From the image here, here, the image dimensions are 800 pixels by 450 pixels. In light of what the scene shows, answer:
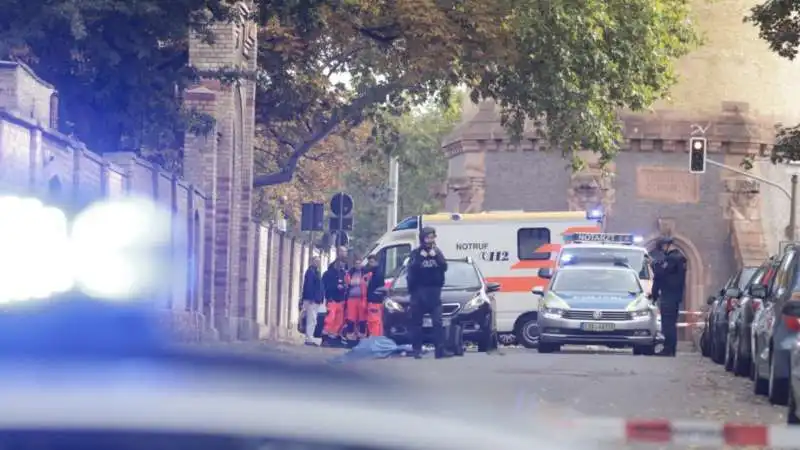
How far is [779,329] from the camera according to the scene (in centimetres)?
1742

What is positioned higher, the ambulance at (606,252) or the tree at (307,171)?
the tree at (307,171)

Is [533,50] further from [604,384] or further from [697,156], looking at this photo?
[697,156]

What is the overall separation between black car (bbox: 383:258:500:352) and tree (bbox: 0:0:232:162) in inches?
194

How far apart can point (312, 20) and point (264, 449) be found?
2027 cm

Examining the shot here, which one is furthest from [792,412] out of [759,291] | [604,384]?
[604,384]

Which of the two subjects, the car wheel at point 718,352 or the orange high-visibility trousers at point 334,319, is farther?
the orange high-visibility trousers at point 334,319

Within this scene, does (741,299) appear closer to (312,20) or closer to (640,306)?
(640,306)

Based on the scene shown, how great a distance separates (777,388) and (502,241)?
19.4 m

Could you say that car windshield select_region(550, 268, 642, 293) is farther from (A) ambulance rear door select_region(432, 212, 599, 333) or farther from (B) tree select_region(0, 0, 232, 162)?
(A) ambulance rear door select_region(432, 212, 599, 333)

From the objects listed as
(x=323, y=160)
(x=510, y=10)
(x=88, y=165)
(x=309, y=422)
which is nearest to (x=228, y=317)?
(x=510, y=10)

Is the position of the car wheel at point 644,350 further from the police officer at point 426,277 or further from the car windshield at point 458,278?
the police officer at point 426,277

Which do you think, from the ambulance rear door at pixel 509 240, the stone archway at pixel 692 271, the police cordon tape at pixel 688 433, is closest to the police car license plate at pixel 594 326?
the ambulance rear door at pixel 509 240

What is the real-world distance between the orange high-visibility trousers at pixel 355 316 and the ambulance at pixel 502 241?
4.42 meters

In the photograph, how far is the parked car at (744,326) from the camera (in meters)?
22.0
